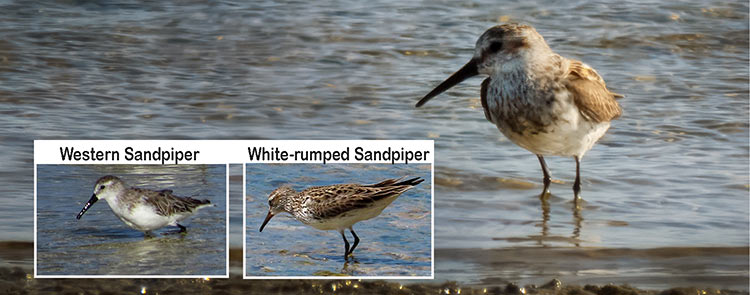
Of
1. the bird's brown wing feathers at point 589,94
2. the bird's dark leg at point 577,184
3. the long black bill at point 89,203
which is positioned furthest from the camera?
the bird's dark leg at point 577,184

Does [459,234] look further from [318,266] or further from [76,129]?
[76,129]

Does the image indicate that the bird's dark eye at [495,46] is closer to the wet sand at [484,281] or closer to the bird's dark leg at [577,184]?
the bird's dark leg at [577,184]

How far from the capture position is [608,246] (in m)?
4.95

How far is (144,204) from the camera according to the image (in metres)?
4.16

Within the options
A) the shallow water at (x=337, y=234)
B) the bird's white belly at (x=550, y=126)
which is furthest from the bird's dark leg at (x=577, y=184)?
the shallow water at (x=337, y=234)

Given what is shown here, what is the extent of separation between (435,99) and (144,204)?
379 centimetres

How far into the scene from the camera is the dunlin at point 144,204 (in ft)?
13.5

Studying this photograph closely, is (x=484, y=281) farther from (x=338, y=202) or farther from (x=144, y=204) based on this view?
(x=144, y=204)

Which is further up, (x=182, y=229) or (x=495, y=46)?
(x=495, y=46)

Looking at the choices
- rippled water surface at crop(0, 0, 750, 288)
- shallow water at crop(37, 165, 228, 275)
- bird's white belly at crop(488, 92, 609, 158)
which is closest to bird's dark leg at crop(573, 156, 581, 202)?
rippled water surface at crop(0, 0, 750, 288)

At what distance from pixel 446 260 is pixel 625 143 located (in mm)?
2447

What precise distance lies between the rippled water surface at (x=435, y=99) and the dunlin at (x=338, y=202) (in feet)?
1.48

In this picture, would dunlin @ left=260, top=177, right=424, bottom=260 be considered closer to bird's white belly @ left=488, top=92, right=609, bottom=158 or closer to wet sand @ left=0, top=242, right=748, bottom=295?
wet sand @ left=0, top=242, right=748, bottom=295

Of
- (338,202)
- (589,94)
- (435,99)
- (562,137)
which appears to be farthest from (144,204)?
(435,99)
